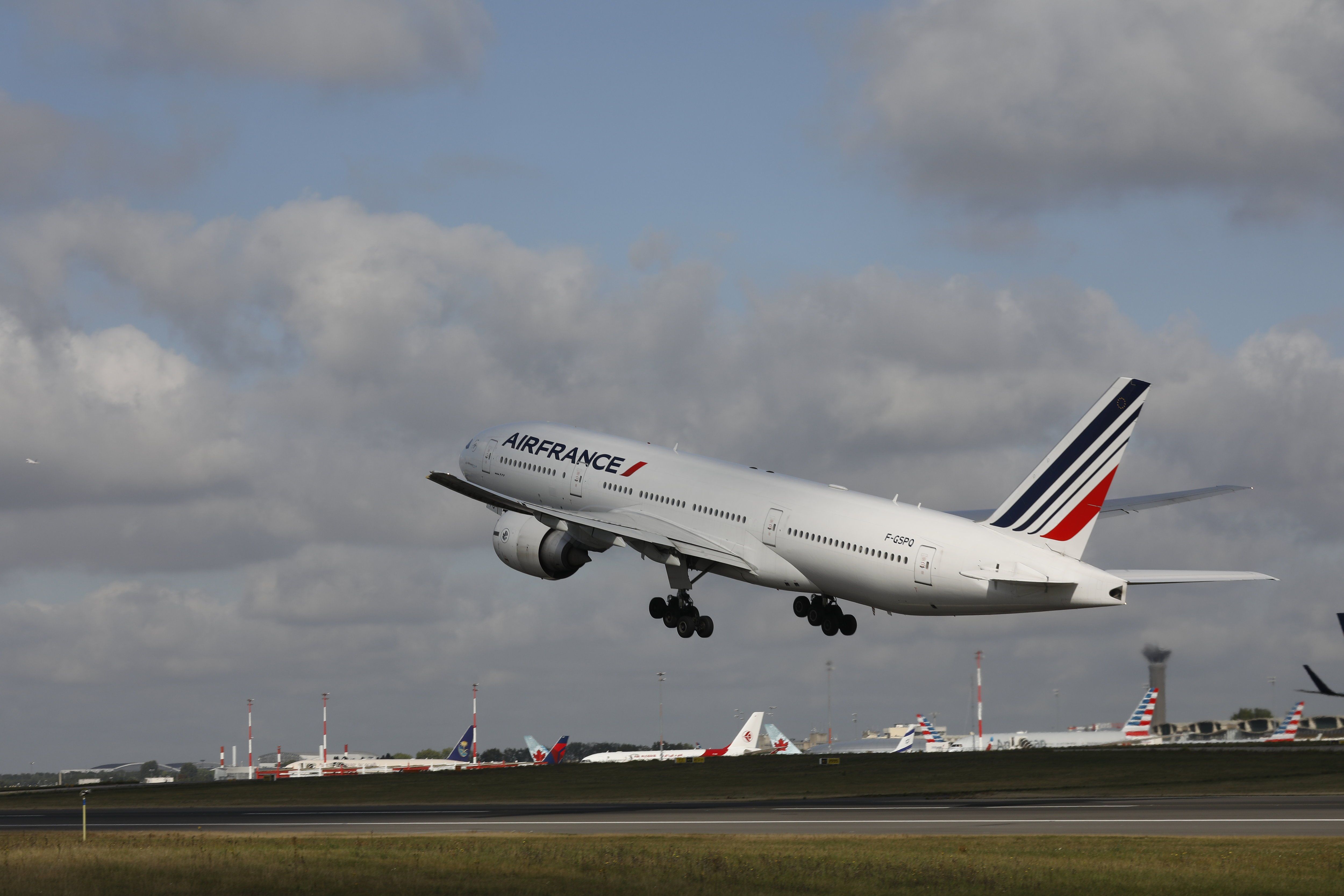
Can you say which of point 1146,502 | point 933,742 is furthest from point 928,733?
point 1146,502

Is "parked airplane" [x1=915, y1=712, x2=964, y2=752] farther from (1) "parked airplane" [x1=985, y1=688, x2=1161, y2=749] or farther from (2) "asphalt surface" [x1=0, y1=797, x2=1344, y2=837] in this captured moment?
(2) "asphalt surface" [x1=0, y1=797, x2=1344, y2=837]

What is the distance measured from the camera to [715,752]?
14025 cm

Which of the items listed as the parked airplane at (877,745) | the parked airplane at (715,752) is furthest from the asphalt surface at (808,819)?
the parked airplane at (877,745)

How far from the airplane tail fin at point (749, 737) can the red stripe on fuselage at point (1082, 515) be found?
85.6m

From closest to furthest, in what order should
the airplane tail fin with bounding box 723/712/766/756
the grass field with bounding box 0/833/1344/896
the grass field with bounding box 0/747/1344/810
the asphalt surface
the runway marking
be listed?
the grass field with bounding box 0/833/1344/896, the asphalt surface, the runway marking, the grass field with bounding box 0/747/1344/810, the airplane tail fin with bounding box 723/712/766/756

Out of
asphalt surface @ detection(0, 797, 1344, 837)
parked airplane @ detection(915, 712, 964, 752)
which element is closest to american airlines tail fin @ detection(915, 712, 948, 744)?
parked airplane @ detection(915, 712, 964, 752)

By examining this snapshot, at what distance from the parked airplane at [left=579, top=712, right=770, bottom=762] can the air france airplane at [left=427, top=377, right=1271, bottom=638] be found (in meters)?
67.3

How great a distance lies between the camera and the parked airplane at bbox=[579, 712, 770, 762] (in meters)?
132

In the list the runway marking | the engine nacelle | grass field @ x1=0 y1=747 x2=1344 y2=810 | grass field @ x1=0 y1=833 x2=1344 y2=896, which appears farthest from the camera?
grass field @ x1=0 y1=747 x2=1344 y2=810

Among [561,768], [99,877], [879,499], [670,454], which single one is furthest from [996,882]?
[561,768]

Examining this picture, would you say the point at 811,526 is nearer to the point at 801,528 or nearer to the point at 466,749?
the point at 801,528

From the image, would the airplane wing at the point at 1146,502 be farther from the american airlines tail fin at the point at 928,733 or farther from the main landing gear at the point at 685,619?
the american airlines tail fin at the point at 928,733

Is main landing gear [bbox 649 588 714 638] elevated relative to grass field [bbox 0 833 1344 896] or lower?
elevated

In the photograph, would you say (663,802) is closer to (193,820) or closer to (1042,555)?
(193,820)
